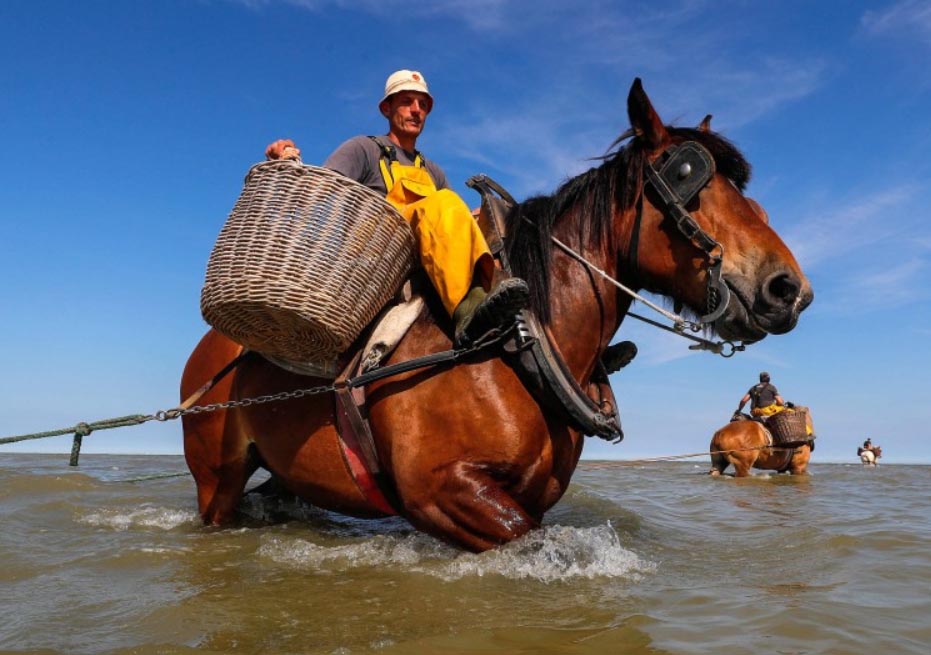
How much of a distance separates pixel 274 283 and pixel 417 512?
1.20 metres

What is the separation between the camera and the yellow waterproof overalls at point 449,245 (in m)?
3.08

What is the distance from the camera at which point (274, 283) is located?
296cm

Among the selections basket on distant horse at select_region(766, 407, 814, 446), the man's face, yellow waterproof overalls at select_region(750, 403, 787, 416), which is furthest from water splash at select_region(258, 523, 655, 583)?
yellow waterproof overalls at select_region(750, 403, 787, 416)

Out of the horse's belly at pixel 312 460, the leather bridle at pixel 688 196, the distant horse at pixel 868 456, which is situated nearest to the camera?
the leather bridle at pixel 688 196

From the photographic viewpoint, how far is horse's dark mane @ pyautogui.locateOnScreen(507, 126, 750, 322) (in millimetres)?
3396

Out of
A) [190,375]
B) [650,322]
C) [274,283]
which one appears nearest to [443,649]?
[274,283]

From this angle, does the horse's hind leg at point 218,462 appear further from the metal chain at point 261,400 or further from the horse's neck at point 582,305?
the horse's neck at point 582,305

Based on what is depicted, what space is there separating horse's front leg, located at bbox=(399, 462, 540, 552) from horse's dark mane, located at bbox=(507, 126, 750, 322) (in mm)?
818

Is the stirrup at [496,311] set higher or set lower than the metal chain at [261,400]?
higher

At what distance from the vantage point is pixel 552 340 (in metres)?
3.20

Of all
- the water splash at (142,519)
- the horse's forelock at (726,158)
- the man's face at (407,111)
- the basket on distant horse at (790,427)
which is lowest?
the water splash at (142,519)

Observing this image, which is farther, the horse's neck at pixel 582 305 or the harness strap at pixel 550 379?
the horse's neck at pixel 582 305

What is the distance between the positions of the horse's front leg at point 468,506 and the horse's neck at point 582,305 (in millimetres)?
708

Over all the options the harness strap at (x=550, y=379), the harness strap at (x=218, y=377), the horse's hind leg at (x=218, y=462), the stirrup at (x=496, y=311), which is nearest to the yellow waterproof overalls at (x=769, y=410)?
the horse's hind leg at (x=218, y=462)
